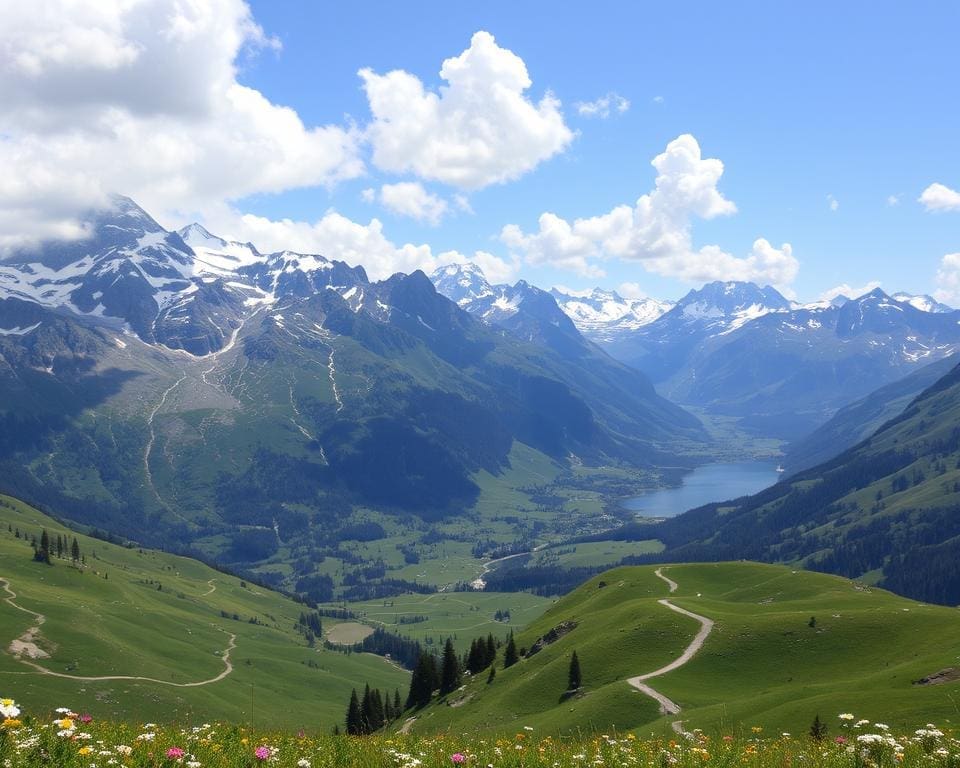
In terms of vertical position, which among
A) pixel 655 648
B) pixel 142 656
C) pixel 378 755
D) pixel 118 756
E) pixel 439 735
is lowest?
pixel 142 656

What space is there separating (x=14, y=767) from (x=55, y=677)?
16031 centimetres

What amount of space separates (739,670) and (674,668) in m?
7.83

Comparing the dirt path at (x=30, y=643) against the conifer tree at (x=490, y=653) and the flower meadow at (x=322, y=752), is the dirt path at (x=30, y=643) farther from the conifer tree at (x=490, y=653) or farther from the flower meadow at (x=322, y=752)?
the flower meadow at (x=322, y=752)

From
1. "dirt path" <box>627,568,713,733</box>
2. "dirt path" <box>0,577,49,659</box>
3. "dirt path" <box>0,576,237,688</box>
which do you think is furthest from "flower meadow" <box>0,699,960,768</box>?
"dirt path" <box>0,577,49,659</box>

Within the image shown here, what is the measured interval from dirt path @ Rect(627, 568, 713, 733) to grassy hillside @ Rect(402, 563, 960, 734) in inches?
37.2

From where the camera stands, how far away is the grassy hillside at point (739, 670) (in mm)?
63381

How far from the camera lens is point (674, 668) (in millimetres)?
94125

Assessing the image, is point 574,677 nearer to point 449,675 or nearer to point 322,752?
point 449,675

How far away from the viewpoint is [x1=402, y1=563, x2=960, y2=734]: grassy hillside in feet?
208

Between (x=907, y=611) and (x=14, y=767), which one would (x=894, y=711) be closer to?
(x=907, y=611)

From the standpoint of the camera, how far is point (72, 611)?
180375mm

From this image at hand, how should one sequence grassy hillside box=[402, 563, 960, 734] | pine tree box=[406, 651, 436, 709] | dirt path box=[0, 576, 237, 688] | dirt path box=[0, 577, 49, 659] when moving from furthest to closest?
dirt path box=[0, 577, 49, 659] < dirt path box=[0, 576, 237, 688] < pine tree box=[406, 651, 436, 709] < grassy hillside box=[402, 563, 960, 734]

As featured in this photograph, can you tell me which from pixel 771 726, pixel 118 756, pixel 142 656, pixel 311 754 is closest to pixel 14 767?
pixel 118 756

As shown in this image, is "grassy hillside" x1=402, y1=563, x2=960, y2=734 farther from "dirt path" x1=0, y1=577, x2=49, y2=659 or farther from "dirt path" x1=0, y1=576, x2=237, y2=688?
"dirt path" x1=0, y1=577, x2=49, y2=659
